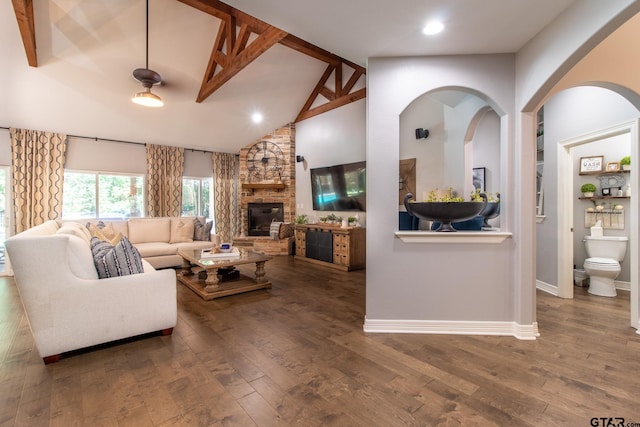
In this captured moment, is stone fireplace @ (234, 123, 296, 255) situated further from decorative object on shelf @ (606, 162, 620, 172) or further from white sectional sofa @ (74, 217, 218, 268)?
decorative object on shelf @ (606, 162, 620, 172)

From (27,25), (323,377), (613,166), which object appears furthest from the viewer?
(613,166)

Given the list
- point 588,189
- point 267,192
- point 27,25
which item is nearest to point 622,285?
point 588,189

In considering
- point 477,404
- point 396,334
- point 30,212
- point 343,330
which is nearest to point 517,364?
point 477,404

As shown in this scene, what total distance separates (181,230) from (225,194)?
2193 millimetres

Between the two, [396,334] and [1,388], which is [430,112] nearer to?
[396,334]

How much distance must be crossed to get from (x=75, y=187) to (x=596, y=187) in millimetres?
8787

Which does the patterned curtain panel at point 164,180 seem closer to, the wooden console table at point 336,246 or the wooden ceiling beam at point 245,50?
the wooden ceiling beam at point 245,50

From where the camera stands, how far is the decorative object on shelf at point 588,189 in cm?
400

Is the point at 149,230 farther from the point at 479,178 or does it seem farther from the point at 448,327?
the point at 479,178

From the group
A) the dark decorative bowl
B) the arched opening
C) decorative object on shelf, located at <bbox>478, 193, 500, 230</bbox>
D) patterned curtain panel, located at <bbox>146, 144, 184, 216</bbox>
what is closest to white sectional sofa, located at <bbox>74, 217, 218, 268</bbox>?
patterned curtain panel, located at <bbox>146, 144, 184, 216</bbox>

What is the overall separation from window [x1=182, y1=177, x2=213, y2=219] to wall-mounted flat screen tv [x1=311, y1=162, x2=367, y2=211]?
2.83 metres

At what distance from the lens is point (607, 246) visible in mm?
3738

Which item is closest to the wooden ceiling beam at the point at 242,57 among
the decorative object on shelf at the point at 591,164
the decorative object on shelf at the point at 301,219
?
the decorative object on shelf at the point at 301,219

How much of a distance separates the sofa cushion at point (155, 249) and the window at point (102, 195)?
182 cm
